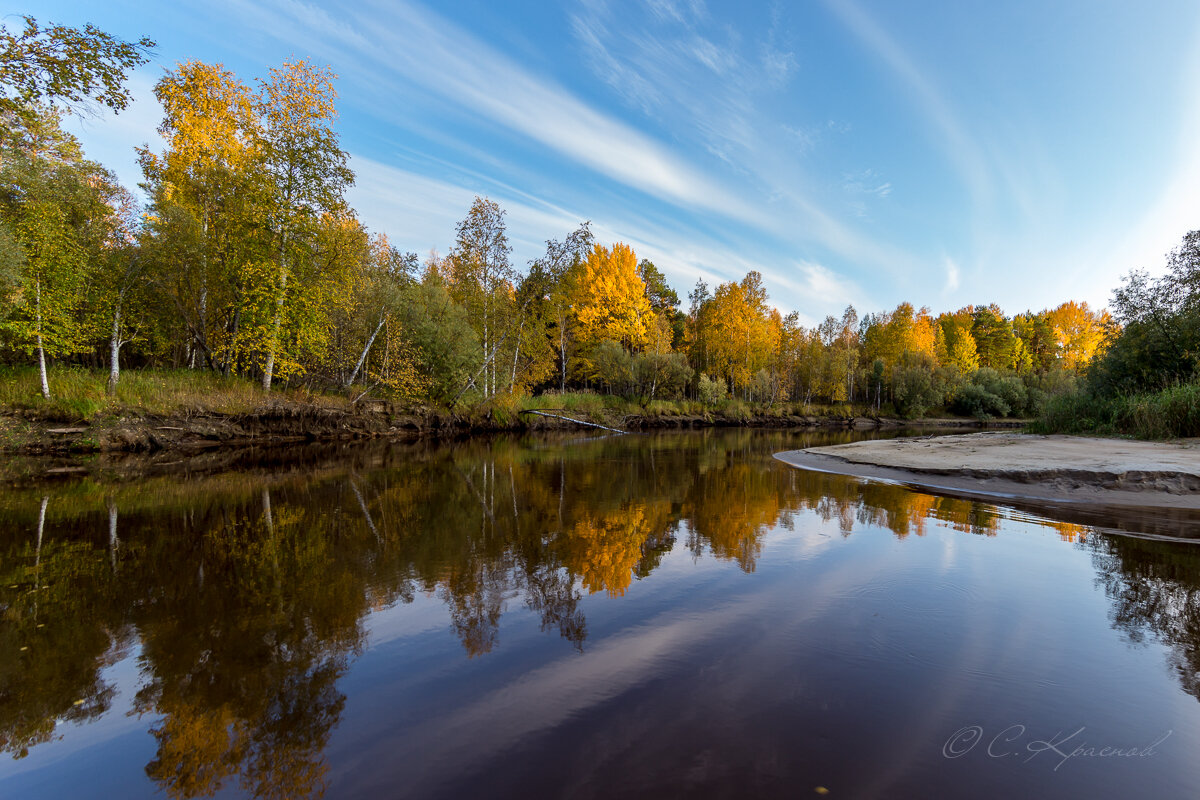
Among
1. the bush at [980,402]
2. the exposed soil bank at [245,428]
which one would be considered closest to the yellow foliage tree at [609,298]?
the exposed soil bank at [245,428]

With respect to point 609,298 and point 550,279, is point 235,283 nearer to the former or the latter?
point 550,279

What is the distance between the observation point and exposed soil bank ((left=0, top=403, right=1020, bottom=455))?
48.6ft

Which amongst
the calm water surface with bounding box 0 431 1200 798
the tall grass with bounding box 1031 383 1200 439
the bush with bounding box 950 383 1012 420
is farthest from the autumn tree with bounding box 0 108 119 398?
the bush with bounding box 950 383 1012 420

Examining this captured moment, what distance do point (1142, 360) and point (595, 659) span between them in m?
24.0

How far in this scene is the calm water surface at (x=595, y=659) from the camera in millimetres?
2492

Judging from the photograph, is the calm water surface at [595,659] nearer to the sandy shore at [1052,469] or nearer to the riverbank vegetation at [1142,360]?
the sandy shore at [1052,469]

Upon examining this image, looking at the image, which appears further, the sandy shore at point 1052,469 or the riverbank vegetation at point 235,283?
the riverbank vegetation at point 235,283

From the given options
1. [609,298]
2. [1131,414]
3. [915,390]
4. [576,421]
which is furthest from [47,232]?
[915,390]

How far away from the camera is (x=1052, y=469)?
1028 cm

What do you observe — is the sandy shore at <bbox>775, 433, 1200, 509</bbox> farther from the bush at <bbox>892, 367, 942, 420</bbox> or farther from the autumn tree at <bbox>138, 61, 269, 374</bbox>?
the bush at <bbox>892, 367, 942, 420</bbox>

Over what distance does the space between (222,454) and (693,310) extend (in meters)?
45.6

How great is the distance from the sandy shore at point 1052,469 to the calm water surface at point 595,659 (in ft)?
5.51

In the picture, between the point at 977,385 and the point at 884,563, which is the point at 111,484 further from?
the point at 977,385

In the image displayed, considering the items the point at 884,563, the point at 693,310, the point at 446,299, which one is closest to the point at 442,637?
the point at 884,563
